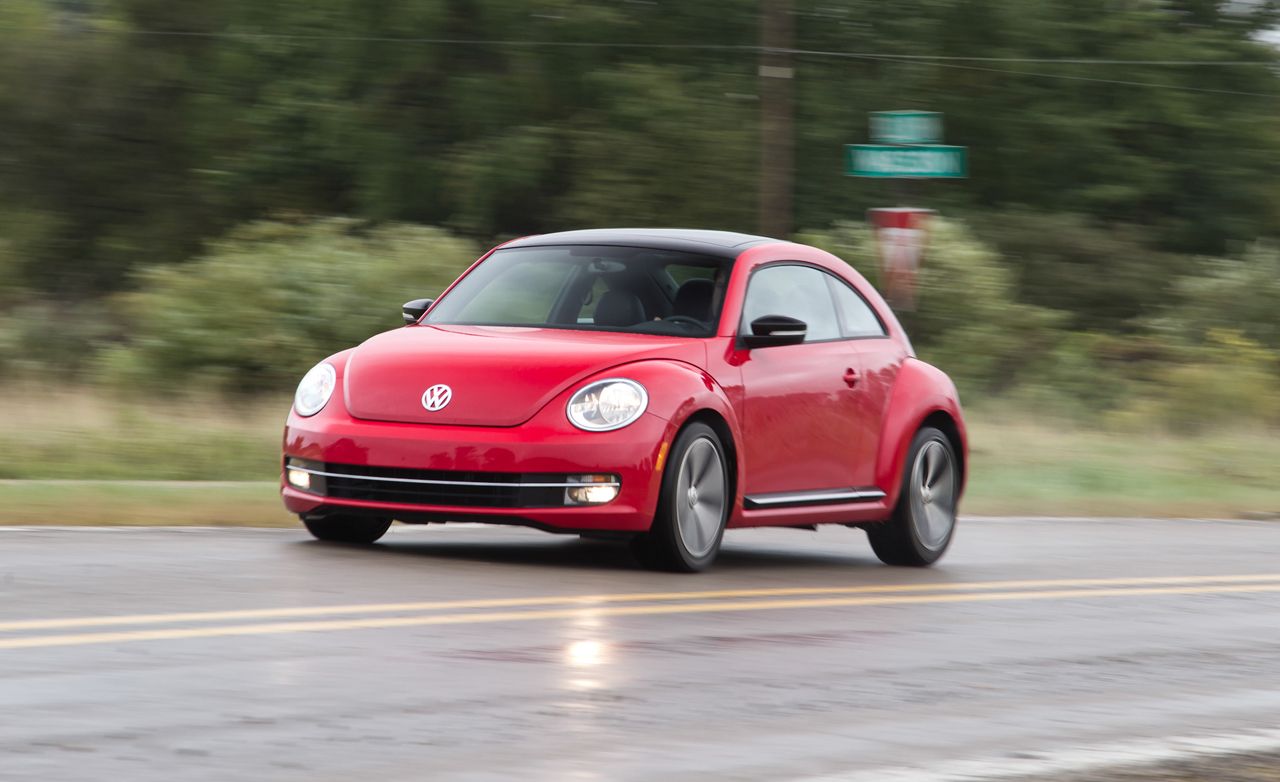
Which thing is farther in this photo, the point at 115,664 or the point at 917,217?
the point at 917,217

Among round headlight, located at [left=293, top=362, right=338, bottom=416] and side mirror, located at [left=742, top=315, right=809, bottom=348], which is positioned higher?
side mirror, located at [left=742, top=315, right=809, bottom=348]

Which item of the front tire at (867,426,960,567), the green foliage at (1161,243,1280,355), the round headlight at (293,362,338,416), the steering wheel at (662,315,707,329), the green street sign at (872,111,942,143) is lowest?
the green foliage at (1161,243,1280,355)

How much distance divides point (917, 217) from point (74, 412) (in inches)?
293

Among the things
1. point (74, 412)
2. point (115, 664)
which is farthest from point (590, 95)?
point (115, 664)

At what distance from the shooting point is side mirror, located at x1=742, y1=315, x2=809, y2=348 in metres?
10.2

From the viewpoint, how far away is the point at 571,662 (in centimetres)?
685

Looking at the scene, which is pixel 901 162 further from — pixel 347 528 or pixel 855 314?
pixel 347 528

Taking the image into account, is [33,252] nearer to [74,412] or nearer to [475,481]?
[74,412]

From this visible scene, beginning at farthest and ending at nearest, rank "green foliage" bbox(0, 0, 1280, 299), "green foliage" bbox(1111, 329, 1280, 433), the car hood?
"green foliage" bbox(0, 0, 1280, 299), "green foliage" bbox(1111, 329, 1280, 433), the car hood

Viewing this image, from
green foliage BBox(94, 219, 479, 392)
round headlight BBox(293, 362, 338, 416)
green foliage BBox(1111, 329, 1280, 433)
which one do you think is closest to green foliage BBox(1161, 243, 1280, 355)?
green foliage BBox(1111, 329, 1280, 433)

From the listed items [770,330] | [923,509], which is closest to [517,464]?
[770,330]

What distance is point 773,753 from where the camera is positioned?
5531 mm

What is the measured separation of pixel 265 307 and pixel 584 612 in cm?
1668

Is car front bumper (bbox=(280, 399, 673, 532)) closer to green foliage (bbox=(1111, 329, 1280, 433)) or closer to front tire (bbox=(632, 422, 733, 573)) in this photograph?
front tire (bbox=(632, 422, 733, 573))
